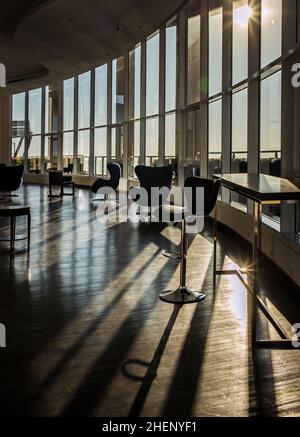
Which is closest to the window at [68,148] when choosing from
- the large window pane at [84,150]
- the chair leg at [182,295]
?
the large window pane at [84,150]

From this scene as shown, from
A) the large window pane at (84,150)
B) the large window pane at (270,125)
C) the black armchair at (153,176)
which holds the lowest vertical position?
the black armchair at (153,176)

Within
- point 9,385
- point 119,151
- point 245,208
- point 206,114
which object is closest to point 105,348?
point 9,385

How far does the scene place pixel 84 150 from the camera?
1656cm

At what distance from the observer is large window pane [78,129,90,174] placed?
16.3 m

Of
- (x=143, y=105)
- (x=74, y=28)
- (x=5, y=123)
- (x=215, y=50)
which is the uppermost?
(x=74, y=28)

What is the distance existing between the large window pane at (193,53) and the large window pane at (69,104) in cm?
853

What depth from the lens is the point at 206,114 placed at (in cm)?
840

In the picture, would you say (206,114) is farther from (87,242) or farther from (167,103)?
(87,242)

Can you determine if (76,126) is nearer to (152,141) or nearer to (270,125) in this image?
(152,141)

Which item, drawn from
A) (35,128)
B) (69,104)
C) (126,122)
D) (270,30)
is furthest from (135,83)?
(270,30)

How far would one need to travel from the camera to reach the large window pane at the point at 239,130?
21.6 feet

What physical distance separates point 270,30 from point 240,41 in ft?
4.54

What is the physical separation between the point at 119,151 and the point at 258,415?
13.0 meters

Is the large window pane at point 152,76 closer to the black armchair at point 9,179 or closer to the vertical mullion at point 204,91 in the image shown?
the vertical mullion at point 204,91
